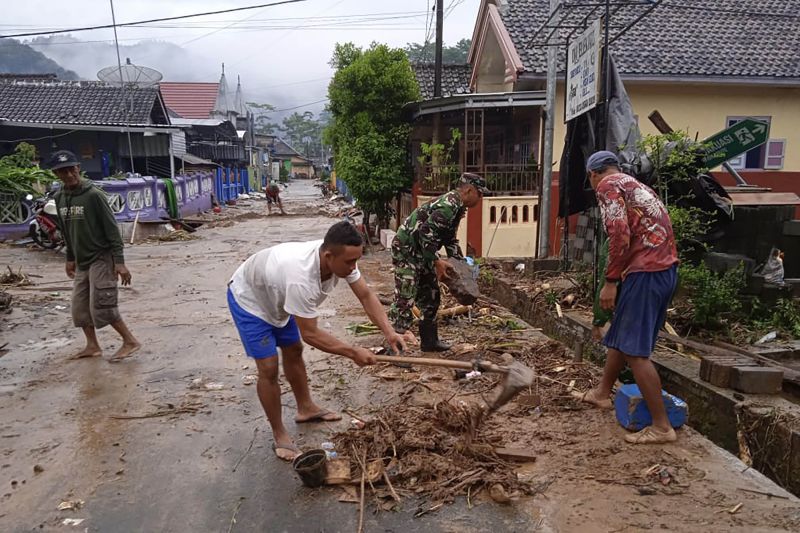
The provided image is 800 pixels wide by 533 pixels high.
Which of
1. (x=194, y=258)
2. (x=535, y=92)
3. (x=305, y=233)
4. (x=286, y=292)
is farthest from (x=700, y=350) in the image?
(x=305, y=233)

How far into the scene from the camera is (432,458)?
11.4ft

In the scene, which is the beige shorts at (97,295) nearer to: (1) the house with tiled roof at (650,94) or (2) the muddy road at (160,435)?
(2) the muddy road at (160,435)

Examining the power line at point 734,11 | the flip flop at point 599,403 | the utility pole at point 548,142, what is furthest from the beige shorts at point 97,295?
the power line at point 734,11

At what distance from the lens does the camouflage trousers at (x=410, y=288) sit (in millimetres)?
5520

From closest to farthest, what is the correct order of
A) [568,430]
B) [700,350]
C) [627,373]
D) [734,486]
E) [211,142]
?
[734,486] < [568,430] < [627,373] < [700,350] < [211,142]

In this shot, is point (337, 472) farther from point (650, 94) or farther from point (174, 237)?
point (174, 237)

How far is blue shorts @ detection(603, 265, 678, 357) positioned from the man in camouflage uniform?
6.52 feet

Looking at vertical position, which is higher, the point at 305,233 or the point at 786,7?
the point at 786,7

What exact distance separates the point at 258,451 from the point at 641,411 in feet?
8.15

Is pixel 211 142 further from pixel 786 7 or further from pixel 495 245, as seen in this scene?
pixel 786 7

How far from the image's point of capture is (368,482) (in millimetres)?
3277

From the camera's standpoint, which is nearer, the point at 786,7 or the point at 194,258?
the point at 194,258

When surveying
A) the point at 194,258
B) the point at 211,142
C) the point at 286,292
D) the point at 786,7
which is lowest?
the point at 194,258

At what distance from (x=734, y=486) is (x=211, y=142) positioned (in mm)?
31709
